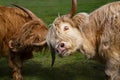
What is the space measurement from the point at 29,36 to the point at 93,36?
1565mm

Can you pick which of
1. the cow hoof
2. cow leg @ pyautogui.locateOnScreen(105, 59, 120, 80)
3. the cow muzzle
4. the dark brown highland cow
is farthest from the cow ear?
the cow hoof

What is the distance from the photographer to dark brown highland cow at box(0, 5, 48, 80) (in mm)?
8086

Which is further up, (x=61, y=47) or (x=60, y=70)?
(x=61, y=47)

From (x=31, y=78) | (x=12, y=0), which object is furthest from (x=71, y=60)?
(x=12, y=0)

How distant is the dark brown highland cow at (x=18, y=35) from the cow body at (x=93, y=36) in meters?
0.95

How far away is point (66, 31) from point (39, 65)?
297 centimetres

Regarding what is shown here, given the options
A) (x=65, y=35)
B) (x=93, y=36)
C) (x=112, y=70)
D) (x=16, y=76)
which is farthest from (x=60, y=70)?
(x=65, y=35)

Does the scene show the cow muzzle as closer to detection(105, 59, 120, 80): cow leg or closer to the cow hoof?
detection(105, 59, 120, 80): cow leg

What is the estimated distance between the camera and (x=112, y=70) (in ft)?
23.1

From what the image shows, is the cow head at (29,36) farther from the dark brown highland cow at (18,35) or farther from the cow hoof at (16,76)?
the cow hoof at (16,76)

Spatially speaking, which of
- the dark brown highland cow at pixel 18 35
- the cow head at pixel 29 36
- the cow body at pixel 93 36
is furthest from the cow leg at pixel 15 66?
the cow body at pixel 93 36

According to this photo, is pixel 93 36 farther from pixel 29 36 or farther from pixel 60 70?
pixel 60 70

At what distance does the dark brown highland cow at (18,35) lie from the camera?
8.09m

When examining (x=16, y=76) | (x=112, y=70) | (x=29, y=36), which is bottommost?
→ (x=16, y=76)
